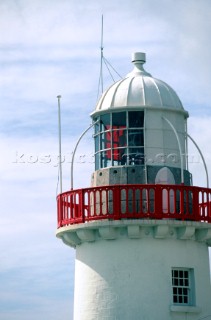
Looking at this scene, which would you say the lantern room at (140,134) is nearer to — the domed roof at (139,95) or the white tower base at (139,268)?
the domed roof at (139,95)

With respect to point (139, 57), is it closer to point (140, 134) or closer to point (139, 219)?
point (140, 134)

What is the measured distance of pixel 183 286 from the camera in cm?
4888

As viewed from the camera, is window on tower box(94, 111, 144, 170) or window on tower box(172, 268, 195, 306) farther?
window on tower box(94, 111, 144, 170)

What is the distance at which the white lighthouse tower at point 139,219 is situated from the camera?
4800 centimetres

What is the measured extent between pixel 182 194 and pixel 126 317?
443 centimetres

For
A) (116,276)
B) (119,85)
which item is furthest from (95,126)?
(116,276)

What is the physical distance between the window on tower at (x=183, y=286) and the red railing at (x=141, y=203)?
187 cm

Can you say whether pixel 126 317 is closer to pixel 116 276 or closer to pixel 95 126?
pixel 116 276

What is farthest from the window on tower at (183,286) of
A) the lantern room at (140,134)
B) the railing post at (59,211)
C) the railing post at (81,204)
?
the railing post at (59,211)

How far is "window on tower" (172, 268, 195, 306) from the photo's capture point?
4869cm

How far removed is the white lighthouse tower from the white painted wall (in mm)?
33

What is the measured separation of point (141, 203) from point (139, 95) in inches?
158

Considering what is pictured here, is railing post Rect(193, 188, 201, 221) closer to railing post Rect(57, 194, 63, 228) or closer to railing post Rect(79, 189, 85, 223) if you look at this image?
railing post Rect(79, 189, 85, 223)

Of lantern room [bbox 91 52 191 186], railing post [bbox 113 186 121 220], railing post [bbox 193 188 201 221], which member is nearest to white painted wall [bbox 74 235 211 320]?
railing post [bbox 113 186 121 220]
